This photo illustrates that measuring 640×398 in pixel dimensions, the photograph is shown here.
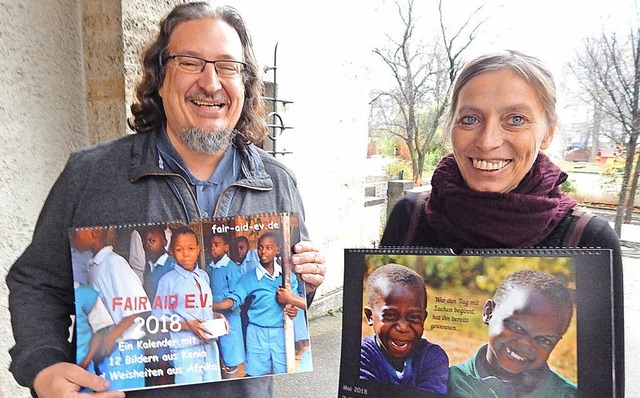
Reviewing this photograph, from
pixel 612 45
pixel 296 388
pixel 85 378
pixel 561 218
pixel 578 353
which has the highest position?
pixel 612 45

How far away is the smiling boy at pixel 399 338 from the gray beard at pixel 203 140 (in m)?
0.54

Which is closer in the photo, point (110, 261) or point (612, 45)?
point (110, 261)

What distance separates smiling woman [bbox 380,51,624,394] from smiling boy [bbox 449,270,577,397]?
0.43 ft

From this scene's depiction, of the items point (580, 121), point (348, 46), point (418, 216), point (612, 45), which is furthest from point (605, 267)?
point (348, 46)

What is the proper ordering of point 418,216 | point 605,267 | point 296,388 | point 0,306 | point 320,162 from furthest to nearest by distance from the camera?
point 320,162 < point 296,388 < point 0,306 < point 418,216 < point 605,267

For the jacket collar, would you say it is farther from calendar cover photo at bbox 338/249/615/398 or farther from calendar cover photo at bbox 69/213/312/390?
calendar cover photo at bbox 338/249/615/398

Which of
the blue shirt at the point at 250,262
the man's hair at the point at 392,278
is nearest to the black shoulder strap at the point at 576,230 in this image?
the man's hair at the point at 392,278

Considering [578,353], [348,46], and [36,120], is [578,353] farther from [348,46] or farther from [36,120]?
[348,46]

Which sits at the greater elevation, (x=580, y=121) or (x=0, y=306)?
(x=580, y=121)

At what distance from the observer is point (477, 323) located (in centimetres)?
81

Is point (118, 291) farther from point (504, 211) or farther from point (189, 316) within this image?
point (504, 211)

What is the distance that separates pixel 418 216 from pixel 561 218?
31 centimetres

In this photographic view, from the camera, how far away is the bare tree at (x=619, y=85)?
186cm

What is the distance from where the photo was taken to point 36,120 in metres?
1.84
